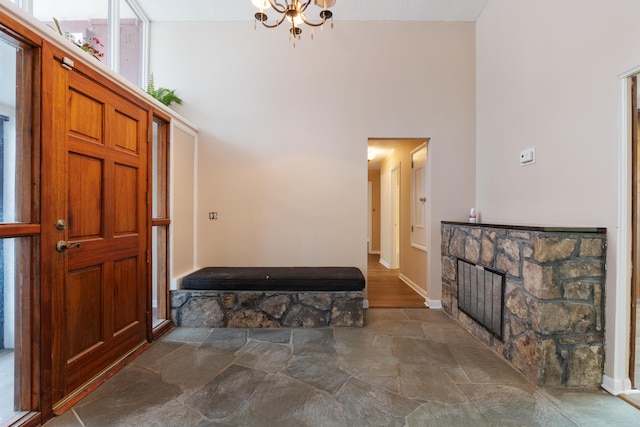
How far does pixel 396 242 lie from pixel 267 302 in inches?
143

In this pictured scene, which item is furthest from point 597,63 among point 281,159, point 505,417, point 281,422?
point 281,422

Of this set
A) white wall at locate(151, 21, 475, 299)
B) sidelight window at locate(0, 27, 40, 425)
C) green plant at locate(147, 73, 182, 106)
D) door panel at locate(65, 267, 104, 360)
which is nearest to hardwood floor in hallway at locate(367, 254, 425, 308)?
white wall at locate(151, 21, 475, 299)

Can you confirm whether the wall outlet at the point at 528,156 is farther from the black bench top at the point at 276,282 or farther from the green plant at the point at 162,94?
the green plant at the point at 162,94

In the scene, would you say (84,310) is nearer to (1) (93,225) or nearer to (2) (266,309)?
(1) (93,225)

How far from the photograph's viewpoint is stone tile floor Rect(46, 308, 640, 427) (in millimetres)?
1611

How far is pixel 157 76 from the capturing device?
3.42 metres

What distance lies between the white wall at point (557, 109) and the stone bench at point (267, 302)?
1.79m

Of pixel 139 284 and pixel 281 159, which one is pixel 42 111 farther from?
pixel 281 159

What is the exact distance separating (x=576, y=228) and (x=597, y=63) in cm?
113

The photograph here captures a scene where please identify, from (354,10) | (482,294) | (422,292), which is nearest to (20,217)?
(482,294)

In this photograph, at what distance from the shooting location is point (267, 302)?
9.46ft

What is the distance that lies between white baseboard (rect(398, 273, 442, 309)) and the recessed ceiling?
340 cm

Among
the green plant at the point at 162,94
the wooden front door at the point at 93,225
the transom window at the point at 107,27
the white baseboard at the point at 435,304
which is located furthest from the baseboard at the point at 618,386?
the green plant at the point at 162,94

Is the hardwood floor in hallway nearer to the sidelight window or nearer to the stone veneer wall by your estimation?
the stone veneer wall
